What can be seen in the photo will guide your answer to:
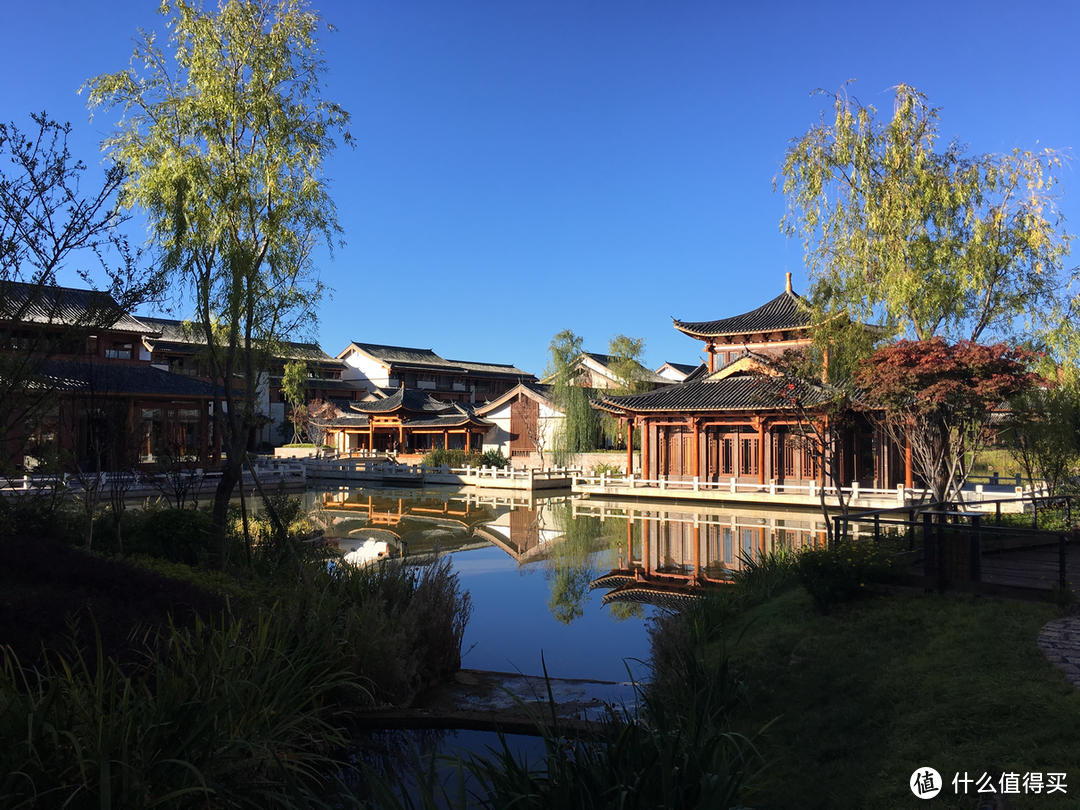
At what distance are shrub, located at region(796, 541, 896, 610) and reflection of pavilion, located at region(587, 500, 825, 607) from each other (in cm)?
229

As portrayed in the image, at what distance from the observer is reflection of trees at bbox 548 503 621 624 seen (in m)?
9.88

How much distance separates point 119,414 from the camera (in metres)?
12.2

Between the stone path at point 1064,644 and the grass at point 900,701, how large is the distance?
6 centimetres

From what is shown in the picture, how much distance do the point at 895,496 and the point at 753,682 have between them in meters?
16.7

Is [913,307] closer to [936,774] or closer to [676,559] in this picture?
[676,559]

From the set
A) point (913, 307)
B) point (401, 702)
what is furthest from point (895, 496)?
point (401, 702)

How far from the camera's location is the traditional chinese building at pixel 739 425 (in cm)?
2314

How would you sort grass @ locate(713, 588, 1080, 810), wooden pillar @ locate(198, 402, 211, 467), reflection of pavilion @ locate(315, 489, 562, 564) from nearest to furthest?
grass @ locate(713, 588, 1080, 810) → reflection of pavilion @ locate(315, 489, 562, 564) → wooden pillar @ locate(198, 402, 211, 467)

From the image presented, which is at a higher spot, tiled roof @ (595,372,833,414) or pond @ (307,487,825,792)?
tiled roof @ (595,372,833,414)

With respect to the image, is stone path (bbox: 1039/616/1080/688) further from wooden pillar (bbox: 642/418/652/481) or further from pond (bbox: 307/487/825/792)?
wooden pillar (bbox: 642/418/652/481)

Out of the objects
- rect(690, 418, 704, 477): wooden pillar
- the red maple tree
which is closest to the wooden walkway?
the red maple tree

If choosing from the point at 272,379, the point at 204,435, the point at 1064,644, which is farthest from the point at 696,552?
the point at 272,379

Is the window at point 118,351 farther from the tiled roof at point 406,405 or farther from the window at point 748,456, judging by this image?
the window at point 748,456

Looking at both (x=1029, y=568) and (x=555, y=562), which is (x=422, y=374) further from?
(x=1029, y=568)
